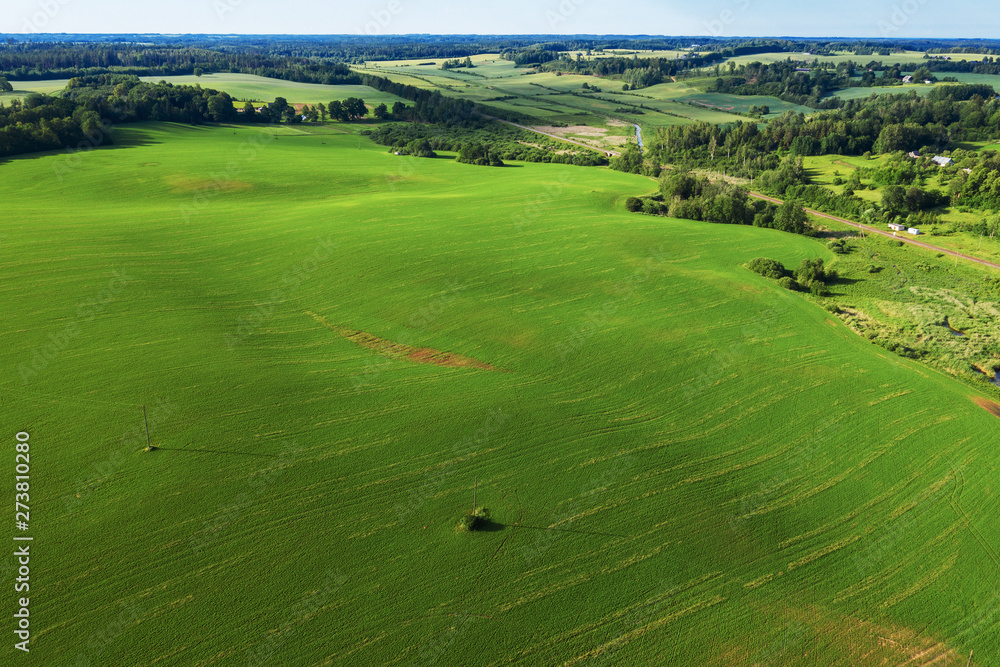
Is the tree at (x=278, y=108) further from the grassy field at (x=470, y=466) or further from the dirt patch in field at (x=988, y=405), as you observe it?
the dirt patch in field at (x=988, y=405)

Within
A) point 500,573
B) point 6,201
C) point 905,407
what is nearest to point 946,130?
point 905,407

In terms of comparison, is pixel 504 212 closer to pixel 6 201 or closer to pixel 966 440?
pixel 966 440

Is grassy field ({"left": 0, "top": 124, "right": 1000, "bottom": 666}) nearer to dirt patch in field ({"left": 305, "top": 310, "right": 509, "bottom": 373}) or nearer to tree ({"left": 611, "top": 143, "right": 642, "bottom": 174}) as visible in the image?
dirt patch in field ({"left": 305, "top": 310, "right": 509, "bottom": 373})

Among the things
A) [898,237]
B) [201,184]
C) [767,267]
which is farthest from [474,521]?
[898,237]

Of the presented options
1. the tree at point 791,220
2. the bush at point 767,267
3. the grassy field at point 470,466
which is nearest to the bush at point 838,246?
the tree at point 791,220

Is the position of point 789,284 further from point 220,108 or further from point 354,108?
point 220,108

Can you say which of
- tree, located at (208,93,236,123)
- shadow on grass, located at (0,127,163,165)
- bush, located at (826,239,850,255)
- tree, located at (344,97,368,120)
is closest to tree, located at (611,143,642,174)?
bush, located at (826,239,850,255)
